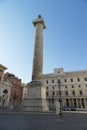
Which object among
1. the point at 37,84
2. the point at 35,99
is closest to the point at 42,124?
the point at 35,99

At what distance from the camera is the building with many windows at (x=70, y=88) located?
1884 inches

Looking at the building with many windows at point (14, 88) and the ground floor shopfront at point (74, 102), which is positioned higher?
the building with many windows at point (14, 88)

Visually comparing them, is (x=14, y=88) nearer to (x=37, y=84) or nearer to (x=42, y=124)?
(x=37, y=84)

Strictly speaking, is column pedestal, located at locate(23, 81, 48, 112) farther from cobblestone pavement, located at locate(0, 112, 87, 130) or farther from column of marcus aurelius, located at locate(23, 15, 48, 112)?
cobblestone pavement, located at locate(0, 112, 87, 130)

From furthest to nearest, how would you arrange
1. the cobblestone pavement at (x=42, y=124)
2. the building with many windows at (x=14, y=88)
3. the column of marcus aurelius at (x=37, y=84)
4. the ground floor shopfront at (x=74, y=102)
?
the building with many windows at (x=14, y=88) < the ground floor shopfront at (x=74, y=102) < the column of marcus aurelius at (x=37, y=84) < the cobblestone pavement at (x=42, y=124)

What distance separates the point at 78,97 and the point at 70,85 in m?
5.77

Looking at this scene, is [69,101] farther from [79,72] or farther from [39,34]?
[39,34]

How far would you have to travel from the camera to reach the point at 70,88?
50438mm

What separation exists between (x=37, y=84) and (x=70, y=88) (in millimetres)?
31156

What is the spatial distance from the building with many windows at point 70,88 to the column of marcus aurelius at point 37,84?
2742cm

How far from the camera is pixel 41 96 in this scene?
21719 mm

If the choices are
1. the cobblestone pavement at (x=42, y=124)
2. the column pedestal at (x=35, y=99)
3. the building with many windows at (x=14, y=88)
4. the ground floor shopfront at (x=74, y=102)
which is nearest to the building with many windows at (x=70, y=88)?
the ground floor shopfront at (x=74, y=102)

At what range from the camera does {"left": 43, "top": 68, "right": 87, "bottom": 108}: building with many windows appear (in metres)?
47.8

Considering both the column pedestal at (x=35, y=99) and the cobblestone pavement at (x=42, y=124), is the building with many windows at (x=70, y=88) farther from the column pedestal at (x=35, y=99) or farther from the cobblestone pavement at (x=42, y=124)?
the cobblestone pavement at (x=42, y=124)
